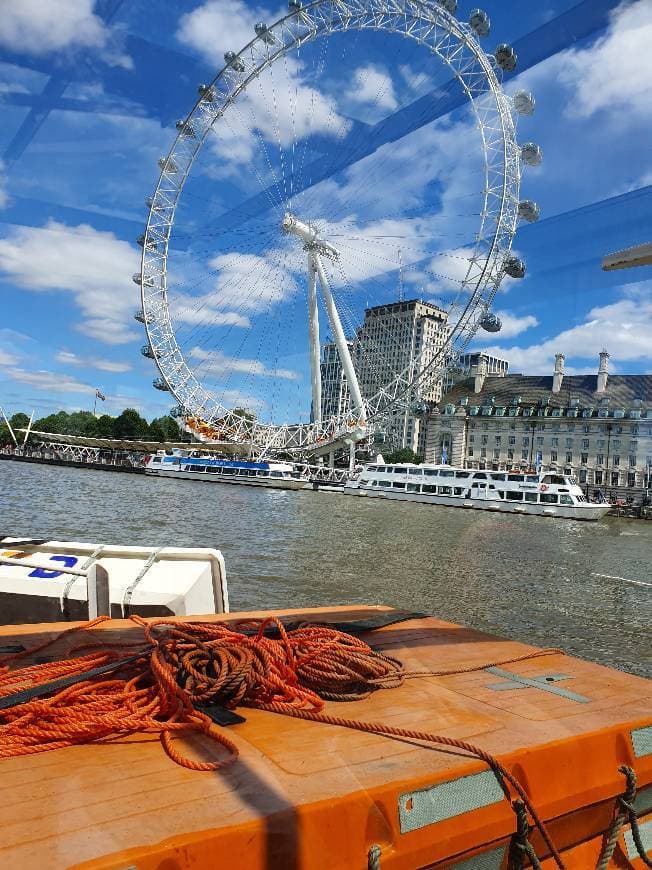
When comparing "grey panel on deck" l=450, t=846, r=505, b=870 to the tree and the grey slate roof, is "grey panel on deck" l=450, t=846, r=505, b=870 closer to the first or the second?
the grey slate roof

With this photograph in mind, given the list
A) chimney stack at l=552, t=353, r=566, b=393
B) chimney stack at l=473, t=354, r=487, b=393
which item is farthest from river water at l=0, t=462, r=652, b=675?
chimney stack at l=473, t=354, r=487, b=393

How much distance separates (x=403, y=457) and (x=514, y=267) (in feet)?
213

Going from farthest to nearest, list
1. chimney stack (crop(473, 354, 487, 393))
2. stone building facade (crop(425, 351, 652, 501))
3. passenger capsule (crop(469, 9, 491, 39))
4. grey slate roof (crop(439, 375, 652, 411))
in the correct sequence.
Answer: chimney stack (crop(473, 354, 487, 393)) < grey slate roof (crop(439, 375, 652, 411)) < stone building facade (crop(425, 351, 652, 501)) < passenger capsule (crop(469, 9, 491, 39))

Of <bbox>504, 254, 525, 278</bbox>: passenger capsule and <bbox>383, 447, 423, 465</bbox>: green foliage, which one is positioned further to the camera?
<bbox>383, 447, 423, 465</bbox>: green foliage

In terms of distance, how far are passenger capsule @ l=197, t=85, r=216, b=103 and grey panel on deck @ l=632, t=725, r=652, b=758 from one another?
1929 inches

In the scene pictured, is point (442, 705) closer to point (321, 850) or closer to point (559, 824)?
point (559, 824)

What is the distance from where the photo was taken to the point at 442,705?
348 cm

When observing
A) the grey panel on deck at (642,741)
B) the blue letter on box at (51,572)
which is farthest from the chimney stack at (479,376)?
the grey panel on deck at (642,741)

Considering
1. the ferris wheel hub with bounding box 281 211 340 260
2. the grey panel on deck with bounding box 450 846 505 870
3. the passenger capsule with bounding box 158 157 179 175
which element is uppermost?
the passenger capsule with bounding box 158 157 179 175

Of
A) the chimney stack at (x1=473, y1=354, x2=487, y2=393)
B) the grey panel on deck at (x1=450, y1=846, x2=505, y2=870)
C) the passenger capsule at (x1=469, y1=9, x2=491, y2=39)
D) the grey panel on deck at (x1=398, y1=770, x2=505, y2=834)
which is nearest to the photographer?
the grey panel on deck at (x1=398, y1=770, x2=505, y2=834)

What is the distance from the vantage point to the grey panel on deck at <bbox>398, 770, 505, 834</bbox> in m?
2.42

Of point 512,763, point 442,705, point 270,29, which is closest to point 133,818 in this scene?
point 512,763

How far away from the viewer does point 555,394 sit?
8906 centimetres

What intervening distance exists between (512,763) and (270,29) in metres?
47.3
